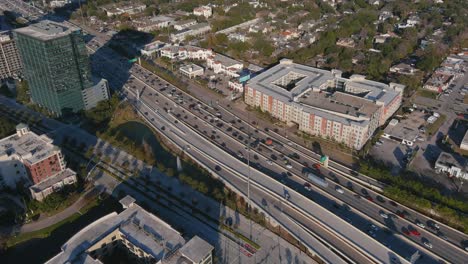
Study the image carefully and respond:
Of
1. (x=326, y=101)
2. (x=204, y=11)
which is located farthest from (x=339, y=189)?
(x=204, y=11)

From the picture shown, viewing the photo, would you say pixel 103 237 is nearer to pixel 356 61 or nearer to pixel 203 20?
pixel 356 61

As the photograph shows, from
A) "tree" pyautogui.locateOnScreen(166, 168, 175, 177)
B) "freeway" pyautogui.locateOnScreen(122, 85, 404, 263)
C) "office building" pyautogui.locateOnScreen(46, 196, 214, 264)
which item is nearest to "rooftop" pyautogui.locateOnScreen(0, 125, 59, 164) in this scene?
"tree" pyautogui.locateOnScreen(166, 168, 175, 177)

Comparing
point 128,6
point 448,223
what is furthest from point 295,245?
point 128,6

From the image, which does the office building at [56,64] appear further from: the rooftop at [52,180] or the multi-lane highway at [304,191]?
the rooftop at [52,180]

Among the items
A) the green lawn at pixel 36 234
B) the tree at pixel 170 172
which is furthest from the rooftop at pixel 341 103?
the green lawn at pixel 36 234

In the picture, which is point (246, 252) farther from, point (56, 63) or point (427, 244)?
point (56, 63)
